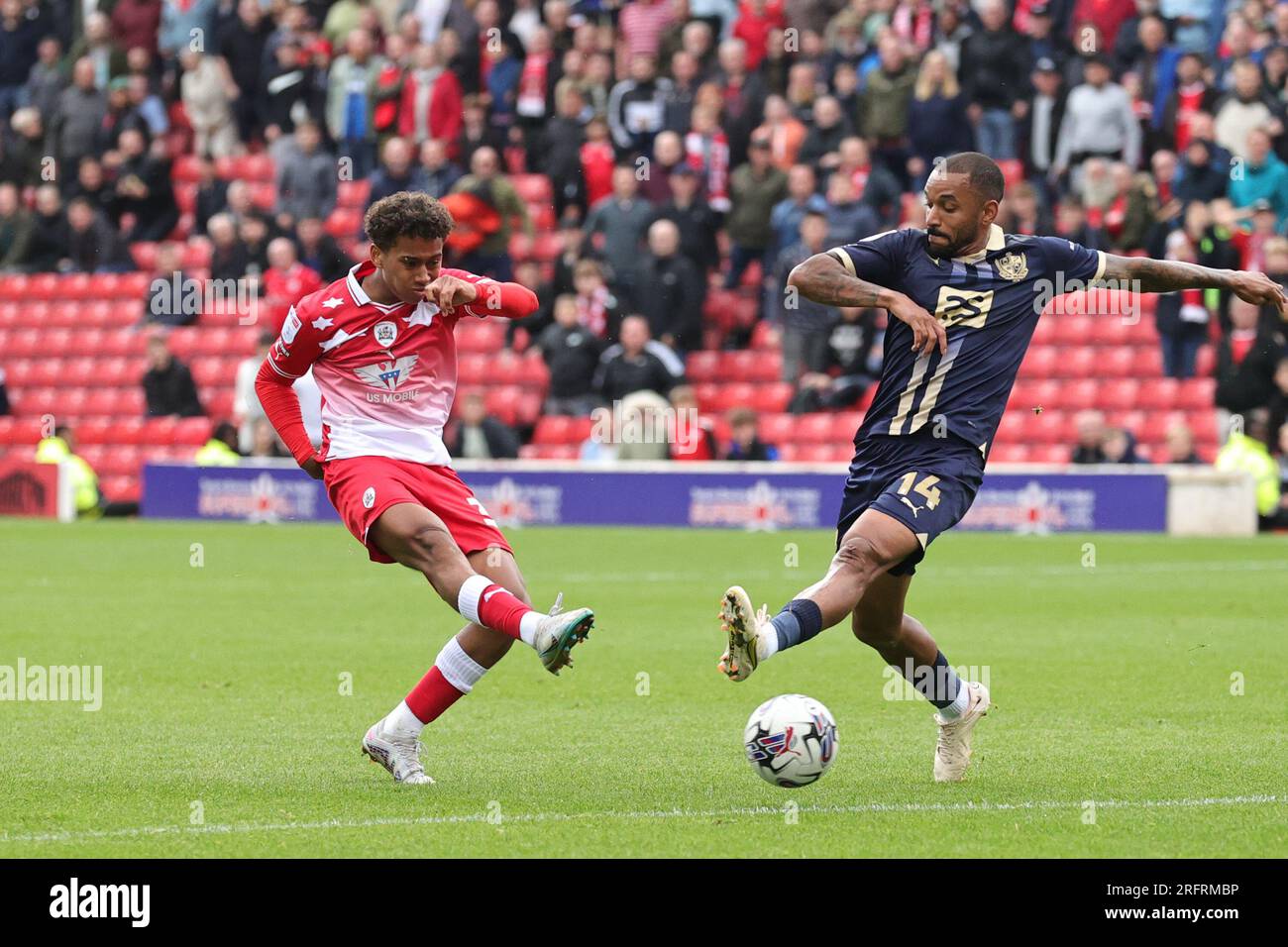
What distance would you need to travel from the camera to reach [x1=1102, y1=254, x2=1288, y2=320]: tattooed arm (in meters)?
7.82

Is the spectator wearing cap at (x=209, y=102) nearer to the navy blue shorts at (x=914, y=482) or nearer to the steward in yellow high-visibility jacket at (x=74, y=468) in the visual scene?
the steward in yellow high-visibility jacket at (x=74, y=468)

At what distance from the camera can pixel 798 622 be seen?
700cm

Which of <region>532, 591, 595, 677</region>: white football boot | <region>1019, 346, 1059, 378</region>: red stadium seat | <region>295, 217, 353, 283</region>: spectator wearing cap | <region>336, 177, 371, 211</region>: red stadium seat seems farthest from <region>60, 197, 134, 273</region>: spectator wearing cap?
<region>532, 591, 595, 677</region>: white football boot

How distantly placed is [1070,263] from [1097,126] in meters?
15.1

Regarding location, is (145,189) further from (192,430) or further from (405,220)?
(405,220)

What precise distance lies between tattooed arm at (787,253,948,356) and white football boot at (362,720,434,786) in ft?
7.30

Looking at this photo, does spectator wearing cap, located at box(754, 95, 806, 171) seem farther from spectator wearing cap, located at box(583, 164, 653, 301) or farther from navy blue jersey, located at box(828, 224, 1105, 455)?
navy blue jersey, located at box(828, 224, 1105, 455)

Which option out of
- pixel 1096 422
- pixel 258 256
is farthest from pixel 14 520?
pixel 1096 422

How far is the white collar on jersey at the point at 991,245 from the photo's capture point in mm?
7871

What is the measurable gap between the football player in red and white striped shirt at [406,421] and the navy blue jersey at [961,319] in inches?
53.7

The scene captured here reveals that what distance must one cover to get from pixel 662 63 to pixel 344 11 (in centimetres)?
541

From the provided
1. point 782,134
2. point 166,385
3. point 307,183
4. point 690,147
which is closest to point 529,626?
point 782,134

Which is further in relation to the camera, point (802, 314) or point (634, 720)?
point (802, 314)

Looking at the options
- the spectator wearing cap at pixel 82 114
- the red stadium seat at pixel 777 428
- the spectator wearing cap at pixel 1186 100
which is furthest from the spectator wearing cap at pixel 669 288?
the spectator wearing cap at pixel 82 114
